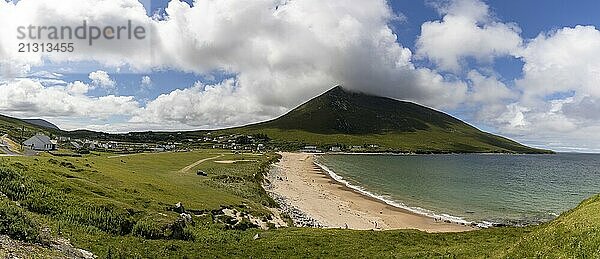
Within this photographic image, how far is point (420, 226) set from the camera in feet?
207

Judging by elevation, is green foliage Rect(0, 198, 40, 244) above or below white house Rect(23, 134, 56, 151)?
below

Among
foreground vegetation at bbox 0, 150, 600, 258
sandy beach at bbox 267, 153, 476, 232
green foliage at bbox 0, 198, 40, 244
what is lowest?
sandy beach at bbox 267, 153, 476, 232

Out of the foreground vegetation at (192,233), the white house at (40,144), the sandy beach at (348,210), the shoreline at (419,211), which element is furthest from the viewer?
the white house at (40,144)

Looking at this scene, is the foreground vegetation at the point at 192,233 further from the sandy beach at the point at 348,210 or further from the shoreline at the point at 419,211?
the shoreline at the point at 419,211

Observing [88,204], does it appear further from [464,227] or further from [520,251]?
[464,227]

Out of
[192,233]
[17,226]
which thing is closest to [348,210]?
[192,233]

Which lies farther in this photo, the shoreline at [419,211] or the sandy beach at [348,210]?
the shoreline at [419,211]

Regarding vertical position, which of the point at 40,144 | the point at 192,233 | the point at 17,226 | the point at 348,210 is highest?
the point at 40,144

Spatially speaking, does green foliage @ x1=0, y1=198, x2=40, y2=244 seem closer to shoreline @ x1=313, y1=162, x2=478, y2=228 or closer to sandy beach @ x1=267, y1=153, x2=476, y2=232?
sandy beach @ x1=267, y1=153, x2=476, y2=232

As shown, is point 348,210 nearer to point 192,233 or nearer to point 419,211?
point 419,211

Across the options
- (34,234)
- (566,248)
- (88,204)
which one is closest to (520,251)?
(566,248)

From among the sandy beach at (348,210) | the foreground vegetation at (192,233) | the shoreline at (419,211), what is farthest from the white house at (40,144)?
the shoreline at (419,211)

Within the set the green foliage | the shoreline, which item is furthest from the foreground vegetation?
the shoreline

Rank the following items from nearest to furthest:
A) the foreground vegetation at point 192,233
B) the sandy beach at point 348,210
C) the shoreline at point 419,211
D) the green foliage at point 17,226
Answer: the green foliage at point 17,226 < the foreground vegetation at point 192,233 < the sandy beach at point 348,210 < the shoreline at point 419,211
